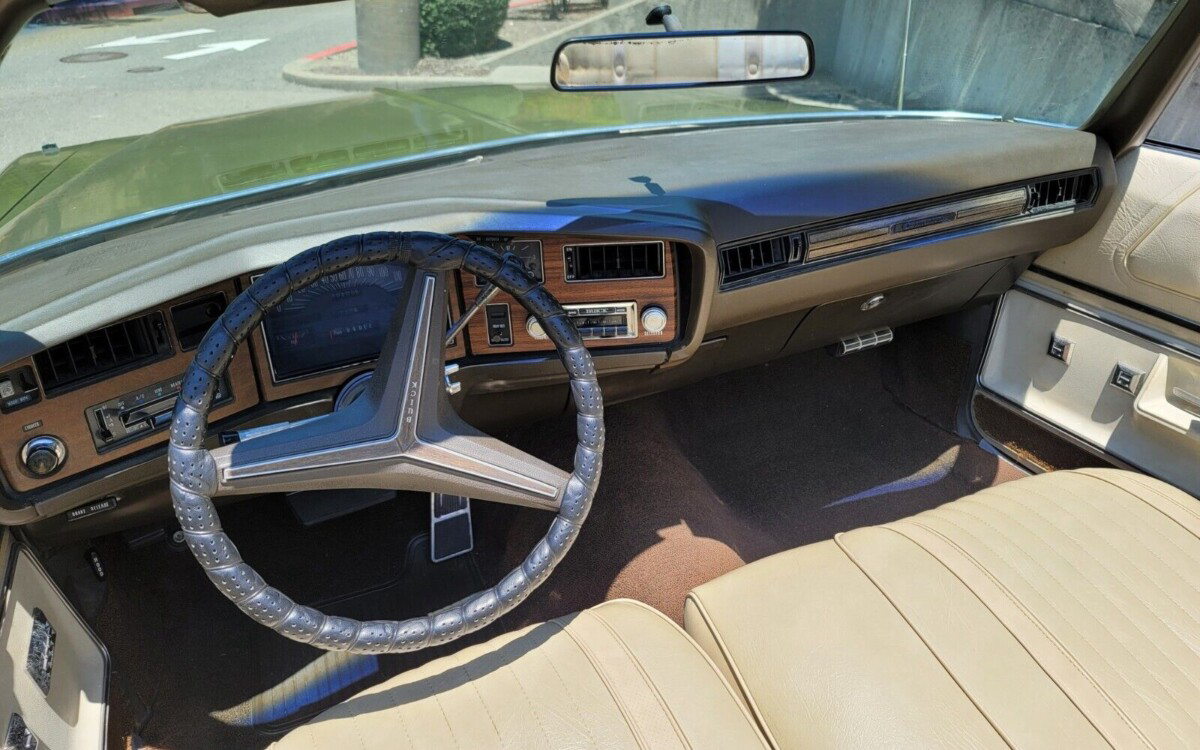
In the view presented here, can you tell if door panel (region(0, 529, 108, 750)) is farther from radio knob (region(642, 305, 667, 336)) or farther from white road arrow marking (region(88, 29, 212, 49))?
radio knob (region(642, 305, 667, 336))

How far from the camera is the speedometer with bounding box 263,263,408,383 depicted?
5.76 ft

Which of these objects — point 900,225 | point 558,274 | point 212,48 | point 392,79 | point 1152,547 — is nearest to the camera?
point 1152,547

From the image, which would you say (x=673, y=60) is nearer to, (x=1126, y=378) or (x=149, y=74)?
(x=149, y=74)

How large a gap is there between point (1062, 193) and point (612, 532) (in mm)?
1601

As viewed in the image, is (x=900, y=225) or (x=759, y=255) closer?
(x=759, y=255)

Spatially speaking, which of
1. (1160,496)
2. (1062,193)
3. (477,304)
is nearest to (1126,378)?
(1062,193)

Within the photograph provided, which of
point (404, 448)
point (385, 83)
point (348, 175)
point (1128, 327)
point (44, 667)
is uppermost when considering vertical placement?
point (385, 83)

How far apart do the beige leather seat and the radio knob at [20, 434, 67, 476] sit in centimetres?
69

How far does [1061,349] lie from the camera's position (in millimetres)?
2541

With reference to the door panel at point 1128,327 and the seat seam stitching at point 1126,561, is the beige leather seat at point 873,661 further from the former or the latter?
the door panel at point 1128,327

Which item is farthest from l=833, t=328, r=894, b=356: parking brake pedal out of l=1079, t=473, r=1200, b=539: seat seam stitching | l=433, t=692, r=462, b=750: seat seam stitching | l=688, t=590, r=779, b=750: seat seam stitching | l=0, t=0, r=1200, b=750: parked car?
l=433, t=692, r=462, b=750: seat seam stitching

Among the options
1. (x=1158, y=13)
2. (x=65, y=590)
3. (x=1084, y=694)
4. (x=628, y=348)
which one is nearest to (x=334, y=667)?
(x=65, y=590)

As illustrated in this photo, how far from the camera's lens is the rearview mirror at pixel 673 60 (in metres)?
1.54

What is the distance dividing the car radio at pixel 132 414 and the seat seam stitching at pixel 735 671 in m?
0.97
